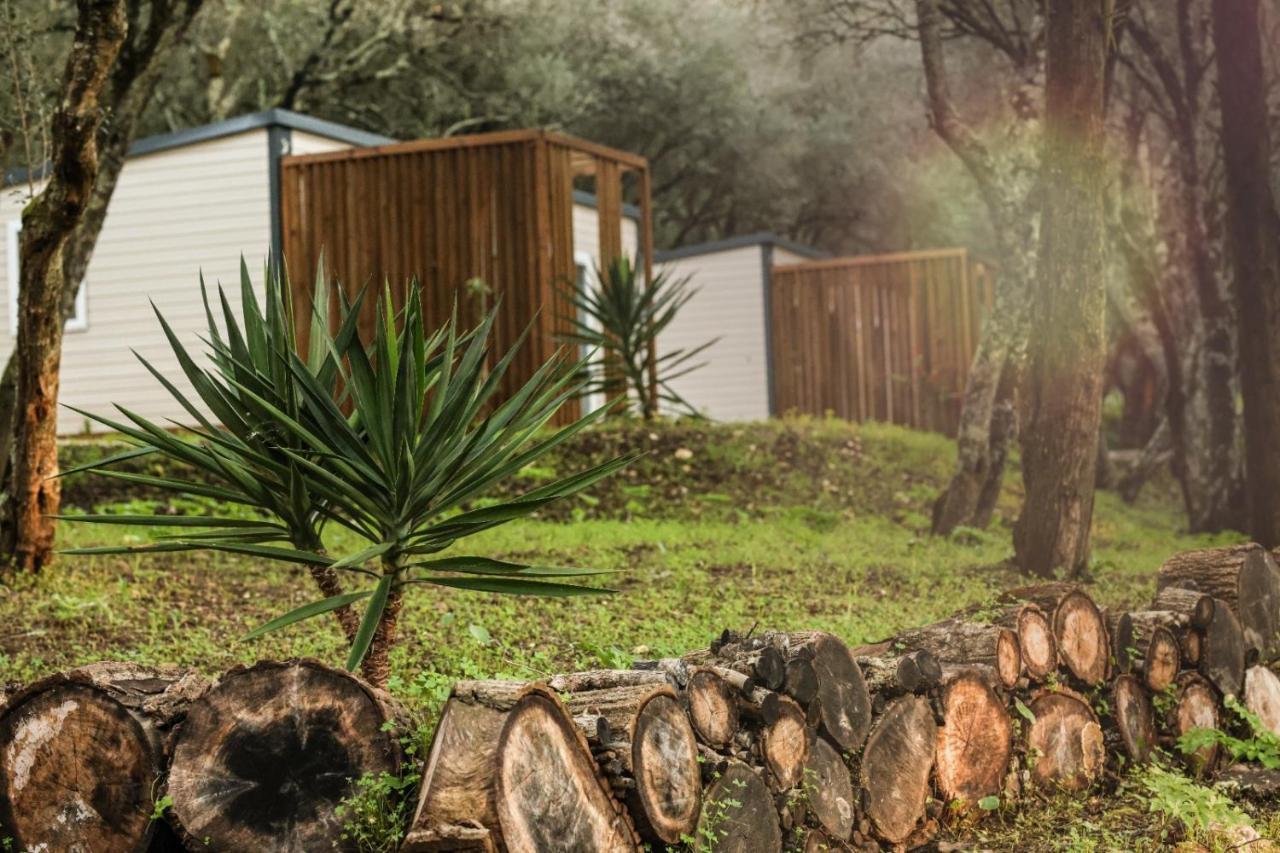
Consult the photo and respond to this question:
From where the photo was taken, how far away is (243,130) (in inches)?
565

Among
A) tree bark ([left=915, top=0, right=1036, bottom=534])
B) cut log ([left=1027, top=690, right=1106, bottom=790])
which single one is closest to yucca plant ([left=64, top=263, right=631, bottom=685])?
cut log ([left=1027, top=690, right=1106, bottom=790])

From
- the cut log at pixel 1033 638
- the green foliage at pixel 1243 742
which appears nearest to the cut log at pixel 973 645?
Result: the cut log at pixel 1033 638

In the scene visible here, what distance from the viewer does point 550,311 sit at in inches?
525

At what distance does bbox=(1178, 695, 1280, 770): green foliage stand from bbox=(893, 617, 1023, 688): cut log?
3.61ft

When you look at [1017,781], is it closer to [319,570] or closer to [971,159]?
[319,570]

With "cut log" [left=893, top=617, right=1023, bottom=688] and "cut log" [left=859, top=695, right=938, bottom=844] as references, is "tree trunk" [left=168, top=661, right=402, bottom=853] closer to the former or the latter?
"cut log" [left=859, top=695, right=938, bottom=844]

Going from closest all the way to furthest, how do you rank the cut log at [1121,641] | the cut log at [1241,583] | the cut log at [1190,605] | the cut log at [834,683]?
1. the cut log at [834,683]
2. the cut log at [1121,641]
3. the cut log at [1190,605]
4. the cut log at [1241,583]

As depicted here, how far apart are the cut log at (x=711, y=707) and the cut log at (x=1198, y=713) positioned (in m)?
2.65

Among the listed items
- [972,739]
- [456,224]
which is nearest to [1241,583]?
[972,739]

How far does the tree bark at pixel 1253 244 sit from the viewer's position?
10.2m

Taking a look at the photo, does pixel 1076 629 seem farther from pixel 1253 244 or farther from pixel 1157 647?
pixel 1253 244

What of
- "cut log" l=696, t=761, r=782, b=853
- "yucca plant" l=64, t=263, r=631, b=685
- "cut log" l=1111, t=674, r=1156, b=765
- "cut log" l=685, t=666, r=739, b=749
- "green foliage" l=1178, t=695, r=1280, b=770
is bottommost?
"green foliage" l=1178, t=695, r=1280, b=770

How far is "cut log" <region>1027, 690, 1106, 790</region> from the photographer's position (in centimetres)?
518

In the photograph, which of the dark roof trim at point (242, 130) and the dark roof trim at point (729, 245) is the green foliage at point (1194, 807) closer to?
the dark roof trim at point (242, 130)
